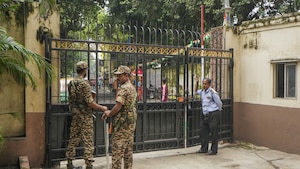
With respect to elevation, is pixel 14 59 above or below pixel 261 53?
below

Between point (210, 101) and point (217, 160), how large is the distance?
1.18m

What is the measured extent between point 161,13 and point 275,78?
10316 mm

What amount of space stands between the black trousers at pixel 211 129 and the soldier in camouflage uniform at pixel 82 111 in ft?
8.23

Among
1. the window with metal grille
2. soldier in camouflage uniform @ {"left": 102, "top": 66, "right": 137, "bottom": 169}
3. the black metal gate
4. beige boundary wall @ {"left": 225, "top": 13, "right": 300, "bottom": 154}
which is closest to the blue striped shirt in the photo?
the black metal gate

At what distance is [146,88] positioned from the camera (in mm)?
6289

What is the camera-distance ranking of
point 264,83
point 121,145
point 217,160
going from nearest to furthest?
point 121,145
point 217,160
point 264,83

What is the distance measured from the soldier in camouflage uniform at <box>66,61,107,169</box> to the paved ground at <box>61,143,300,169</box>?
2.23 feet

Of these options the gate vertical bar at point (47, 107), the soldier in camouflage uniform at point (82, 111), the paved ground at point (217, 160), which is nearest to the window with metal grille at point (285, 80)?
the paved ground at point (217, 160)

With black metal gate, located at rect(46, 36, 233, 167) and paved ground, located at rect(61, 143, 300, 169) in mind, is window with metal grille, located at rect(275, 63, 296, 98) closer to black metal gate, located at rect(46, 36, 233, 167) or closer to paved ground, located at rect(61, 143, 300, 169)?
black metal gate, located at rect(46, 36, 233, 167)

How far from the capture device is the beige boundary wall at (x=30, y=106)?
526 cm

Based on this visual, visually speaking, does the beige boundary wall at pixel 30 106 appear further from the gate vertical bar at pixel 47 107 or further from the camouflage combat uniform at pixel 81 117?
the camouflage combat uniform at pixel 81 117

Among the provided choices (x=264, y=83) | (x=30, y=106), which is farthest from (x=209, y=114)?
(x=30, y=106)

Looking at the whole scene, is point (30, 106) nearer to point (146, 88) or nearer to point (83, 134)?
point (83, 134)

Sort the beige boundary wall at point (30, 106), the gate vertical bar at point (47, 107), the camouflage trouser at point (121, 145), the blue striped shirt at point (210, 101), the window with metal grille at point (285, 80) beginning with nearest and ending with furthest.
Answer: the camouflage trouser at point (121, 145) → the beige boundary wall at point (30, 106) → the gate vertical bar at point (47, 107) → the blue striped shirt at point (210, 101) → the window with metal grille at point (285, 80)
